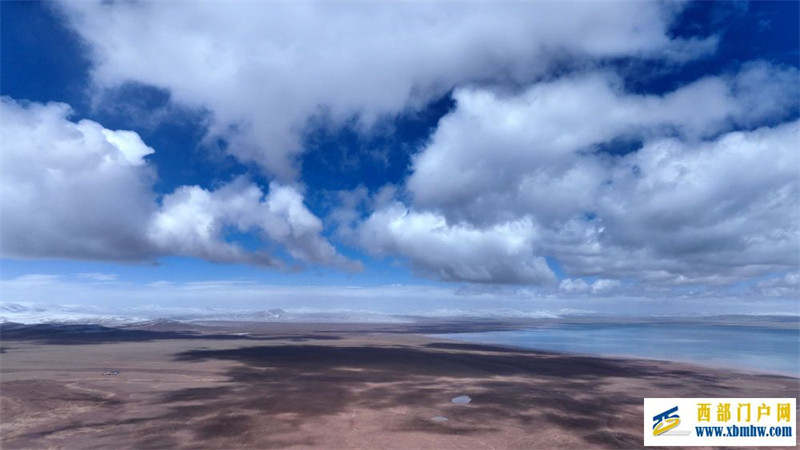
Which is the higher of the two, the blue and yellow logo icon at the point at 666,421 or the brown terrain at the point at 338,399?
the blue and yellow logo icon at the point at 666,421

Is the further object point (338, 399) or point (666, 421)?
point (338, 399)

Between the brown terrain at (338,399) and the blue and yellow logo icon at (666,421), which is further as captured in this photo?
the brown terrain at (338,399)

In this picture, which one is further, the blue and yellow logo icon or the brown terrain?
the brown terrain

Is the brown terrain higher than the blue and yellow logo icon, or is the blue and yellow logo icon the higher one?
the blue and yellow logo icon

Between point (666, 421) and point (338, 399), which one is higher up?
point (666, 421)
